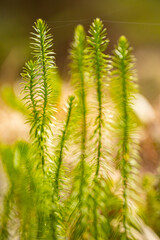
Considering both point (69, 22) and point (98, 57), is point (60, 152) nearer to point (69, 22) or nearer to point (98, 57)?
point (98, 57)

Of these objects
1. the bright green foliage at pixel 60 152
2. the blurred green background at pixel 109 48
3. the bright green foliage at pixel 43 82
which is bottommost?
the bright green foliage at pixel 60 152

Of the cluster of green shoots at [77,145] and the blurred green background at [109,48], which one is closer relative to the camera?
the cluster of green shoots at [77,145]

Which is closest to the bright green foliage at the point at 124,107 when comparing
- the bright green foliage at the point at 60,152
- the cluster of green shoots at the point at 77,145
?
the cluster of green shoots at the point at 77,145

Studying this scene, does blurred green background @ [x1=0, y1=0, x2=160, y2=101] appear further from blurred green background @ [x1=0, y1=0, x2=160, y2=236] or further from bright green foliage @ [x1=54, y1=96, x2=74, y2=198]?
bright green foliage @ [x1=54, y1=96, x2=74, y2=198]

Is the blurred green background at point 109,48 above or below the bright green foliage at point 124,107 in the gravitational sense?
above

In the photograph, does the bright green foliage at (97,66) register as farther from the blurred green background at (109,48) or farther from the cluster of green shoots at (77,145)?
the blurred green background at (109,48)

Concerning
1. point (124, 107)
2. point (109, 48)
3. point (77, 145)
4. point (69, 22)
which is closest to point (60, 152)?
point (77, 145)

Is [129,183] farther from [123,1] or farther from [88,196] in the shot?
[123,1]

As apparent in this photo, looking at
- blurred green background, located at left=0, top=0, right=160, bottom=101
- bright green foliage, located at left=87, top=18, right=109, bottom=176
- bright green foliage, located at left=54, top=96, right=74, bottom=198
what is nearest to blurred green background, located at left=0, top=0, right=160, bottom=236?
blurred green background, located at left=0, top=0, right=160, bottom=101
